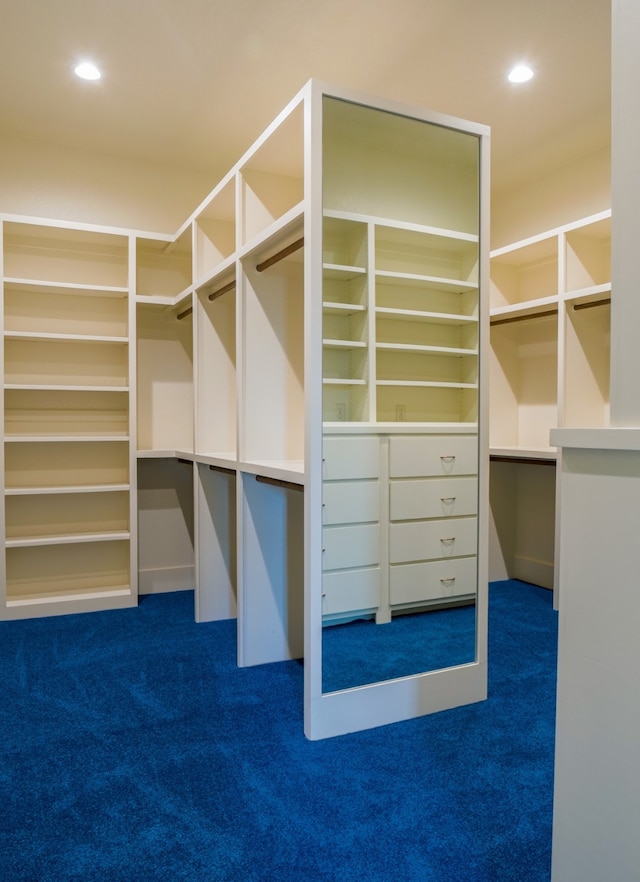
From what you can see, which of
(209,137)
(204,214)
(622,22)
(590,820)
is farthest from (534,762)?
(209,137)

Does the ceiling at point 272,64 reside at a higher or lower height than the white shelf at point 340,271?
higher

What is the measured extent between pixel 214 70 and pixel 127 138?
3.26 ft

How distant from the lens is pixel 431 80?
3174 mm

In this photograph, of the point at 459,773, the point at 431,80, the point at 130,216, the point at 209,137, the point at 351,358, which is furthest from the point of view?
the point at 130,216

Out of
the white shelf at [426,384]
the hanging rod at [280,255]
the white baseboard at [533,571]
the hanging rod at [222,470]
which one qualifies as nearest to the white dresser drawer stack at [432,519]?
the white shelf at [426,384]

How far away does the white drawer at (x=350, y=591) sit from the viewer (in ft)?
7.28

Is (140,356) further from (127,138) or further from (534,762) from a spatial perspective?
(534,762)

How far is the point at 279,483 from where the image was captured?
248cm

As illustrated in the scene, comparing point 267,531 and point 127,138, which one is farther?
point 127,138

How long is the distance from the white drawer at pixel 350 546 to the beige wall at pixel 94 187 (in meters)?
2.83

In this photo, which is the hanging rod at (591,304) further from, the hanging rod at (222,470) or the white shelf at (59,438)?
the white shelf at (59,438)

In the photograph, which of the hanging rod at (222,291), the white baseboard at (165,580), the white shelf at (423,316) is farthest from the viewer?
the white baseboard at (165,580)

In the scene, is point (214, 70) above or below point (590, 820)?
above

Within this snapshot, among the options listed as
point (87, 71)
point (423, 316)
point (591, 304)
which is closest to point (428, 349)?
point (423, 316)
